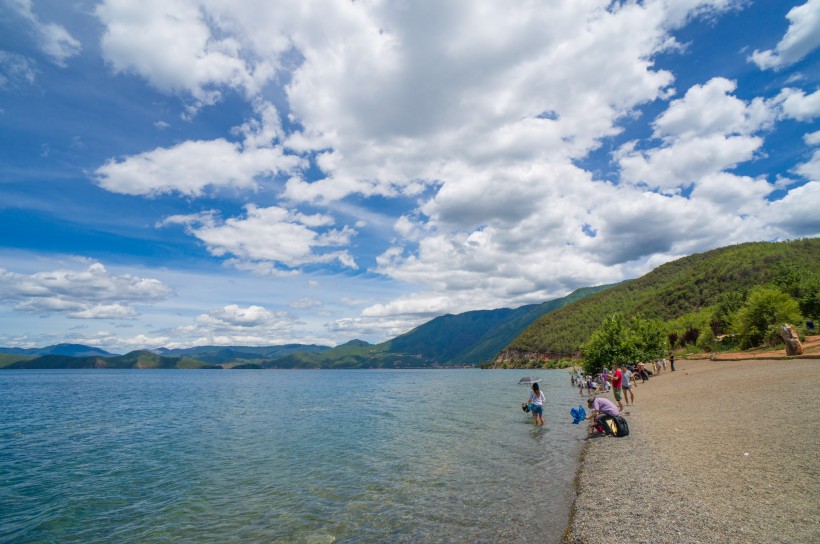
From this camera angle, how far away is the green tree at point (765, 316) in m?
56.3

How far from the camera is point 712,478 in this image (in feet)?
39.2

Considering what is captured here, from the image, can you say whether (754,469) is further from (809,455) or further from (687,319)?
(687,319)

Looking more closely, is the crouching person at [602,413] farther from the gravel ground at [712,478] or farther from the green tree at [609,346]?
the green tree at [609,346]

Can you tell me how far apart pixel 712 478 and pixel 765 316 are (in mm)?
64217

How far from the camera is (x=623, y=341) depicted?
206ft

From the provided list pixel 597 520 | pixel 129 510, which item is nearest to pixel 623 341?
pixel 597 520

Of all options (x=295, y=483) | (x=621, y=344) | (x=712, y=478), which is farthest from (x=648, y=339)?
(x=295, y=483)

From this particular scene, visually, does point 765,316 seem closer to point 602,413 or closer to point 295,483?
point 602,413

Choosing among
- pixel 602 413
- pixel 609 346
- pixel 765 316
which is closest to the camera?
pixel 602 413

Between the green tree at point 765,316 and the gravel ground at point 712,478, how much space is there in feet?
146

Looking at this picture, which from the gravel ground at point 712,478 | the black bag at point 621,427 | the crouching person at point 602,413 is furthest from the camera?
the crouching person at point 602,413

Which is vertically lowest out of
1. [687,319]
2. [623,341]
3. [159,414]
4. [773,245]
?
[159,414]

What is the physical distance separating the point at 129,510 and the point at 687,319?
133153mm

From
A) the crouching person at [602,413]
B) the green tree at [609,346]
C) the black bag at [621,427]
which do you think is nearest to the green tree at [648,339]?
the green tree at [609,346]
